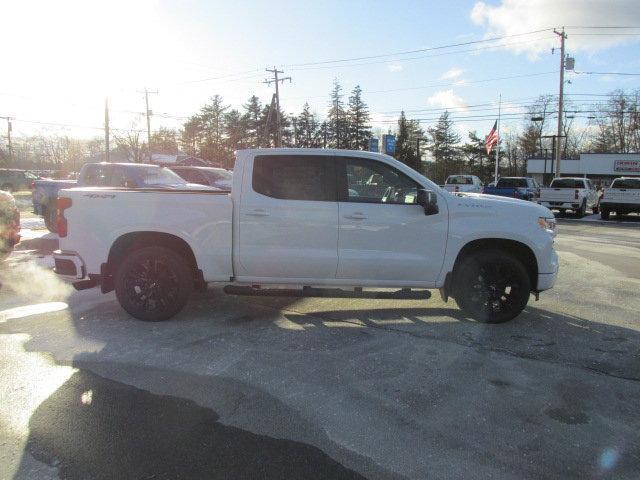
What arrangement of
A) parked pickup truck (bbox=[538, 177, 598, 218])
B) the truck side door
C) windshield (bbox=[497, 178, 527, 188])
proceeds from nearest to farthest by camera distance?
the truck side door
parked pickup truck (bbox=[538, 177, 598, 218])
windshield (bbox=[497, 178, 527, 188])

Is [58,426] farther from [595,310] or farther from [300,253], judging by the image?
[595,310]

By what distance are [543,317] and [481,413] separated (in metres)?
2.85

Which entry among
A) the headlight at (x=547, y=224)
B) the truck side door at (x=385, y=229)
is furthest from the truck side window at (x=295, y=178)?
the headlight at (x=547, y=224)

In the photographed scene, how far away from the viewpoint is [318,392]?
3961 millimetres

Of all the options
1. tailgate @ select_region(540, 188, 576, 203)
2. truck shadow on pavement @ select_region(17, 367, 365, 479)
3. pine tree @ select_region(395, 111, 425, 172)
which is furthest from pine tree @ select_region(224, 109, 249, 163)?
truck shadow on pavement @ select_region(17, 367, 365, 479)

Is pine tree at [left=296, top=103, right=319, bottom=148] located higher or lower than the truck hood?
higher

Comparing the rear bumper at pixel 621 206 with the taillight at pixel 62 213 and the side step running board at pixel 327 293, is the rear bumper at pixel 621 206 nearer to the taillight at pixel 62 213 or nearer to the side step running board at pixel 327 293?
the side step running board at pixel 327 293

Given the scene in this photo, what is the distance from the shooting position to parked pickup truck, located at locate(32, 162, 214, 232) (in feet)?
41.2

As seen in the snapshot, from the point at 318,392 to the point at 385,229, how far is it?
7.03 ft

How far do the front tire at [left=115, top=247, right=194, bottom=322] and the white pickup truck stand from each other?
0.01 meters

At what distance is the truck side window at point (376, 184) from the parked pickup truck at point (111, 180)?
25.3 ft

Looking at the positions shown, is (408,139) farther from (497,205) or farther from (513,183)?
(497,205)

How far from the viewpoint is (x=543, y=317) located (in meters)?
6.05

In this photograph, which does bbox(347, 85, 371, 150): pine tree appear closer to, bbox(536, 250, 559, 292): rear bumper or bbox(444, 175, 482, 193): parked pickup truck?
bbox(444, 175, 482, 193): parked pickup truck
